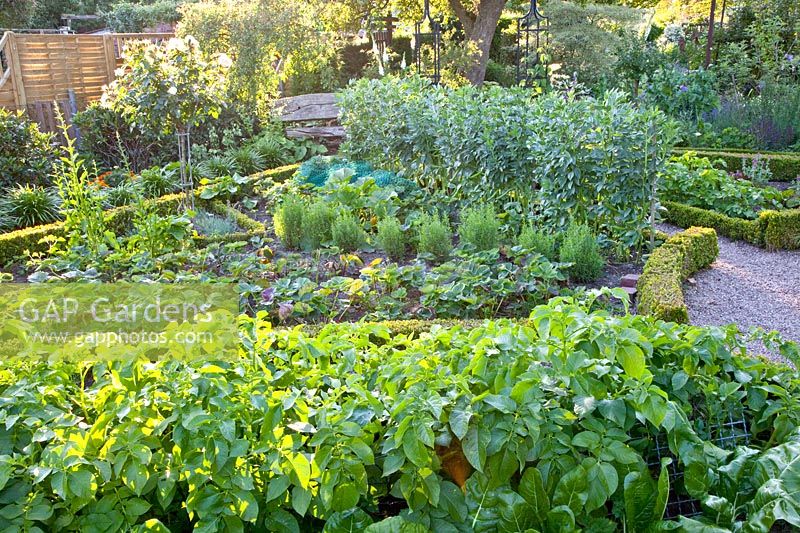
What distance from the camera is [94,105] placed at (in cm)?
955

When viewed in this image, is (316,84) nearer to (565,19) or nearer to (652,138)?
(565,19)

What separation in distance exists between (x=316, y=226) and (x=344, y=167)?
6.77ft

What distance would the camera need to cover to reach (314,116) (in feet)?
40.7

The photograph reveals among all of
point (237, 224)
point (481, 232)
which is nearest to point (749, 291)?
point (481, 232)

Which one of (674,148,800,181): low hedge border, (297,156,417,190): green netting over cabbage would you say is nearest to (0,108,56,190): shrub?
(297,156,417,190): green netting over cabbage

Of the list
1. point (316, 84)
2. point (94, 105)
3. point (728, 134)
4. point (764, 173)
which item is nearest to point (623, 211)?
point (764, 173)

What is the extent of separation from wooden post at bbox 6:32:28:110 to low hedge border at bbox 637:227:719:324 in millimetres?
10004

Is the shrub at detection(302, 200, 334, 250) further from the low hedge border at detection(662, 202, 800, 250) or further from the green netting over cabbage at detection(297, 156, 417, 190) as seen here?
the low hedge border at detection(662, 202, 800, 250)

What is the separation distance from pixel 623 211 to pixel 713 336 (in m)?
3.34

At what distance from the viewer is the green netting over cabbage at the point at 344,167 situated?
736cm

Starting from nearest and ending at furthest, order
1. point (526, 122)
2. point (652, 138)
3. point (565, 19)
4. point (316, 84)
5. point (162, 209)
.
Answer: point (652, 138), point (526, 122), point (162, 209), point (316, 84), point (565, 19)

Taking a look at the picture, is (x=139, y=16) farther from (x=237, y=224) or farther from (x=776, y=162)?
(x=776, y=162)

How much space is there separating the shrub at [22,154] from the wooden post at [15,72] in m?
3.60

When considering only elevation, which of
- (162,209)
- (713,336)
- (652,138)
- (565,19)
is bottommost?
(162,209)
